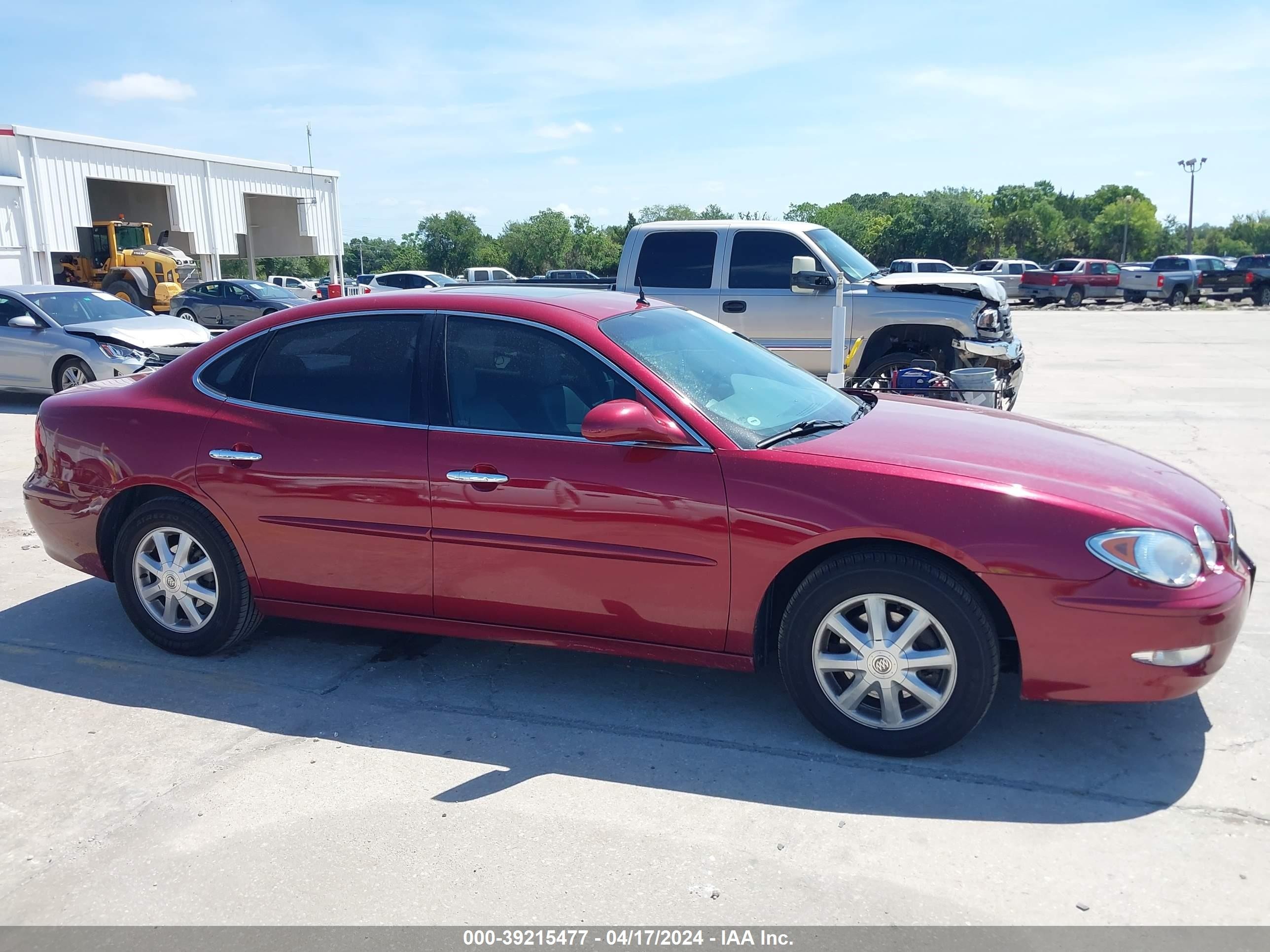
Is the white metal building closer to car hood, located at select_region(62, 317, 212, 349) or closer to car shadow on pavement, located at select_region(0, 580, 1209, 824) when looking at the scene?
car hood, located at select_region(62, 317, 212, 349)

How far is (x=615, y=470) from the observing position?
3.81 m

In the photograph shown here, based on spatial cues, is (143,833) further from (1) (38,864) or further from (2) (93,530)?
(2) (93,530)

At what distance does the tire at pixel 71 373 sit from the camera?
12594 millimetres

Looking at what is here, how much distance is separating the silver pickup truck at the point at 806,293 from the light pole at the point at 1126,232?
7044 cm

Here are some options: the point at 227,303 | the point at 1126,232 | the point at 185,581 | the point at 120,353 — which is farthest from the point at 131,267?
the point at 1126,232

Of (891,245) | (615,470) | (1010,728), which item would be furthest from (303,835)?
(891,245)

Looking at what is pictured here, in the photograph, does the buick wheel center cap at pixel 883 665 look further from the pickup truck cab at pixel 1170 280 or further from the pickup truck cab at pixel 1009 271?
the pickup truck cab at pixel 1170 280

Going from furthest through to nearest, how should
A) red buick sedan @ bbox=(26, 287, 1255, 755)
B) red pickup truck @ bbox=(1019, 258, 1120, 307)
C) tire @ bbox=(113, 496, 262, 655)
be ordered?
red pickup truck @ bbox=(1019, 258, 1120, 307) → tire @ bbox=(113, 496, 262, 655) → red buick sedan @ bbox=(26, 287, 1255, 755)

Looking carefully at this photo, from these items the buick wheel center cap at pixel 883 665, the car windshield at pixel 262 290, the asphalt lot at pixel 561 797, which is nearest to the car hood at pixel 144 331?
the asphalt lot at pixel 561 797

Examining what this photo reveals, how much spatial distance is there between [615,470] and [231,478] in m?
1.81

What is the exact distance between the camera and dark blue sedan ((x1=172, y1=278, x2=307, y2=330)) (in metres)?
25.6

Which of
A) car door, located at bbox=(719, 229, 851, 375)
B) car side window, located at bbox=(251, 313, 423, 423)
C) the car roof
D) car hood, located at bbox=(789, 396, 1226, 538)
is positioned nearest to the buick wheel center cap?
car hood, located at bbox=(789, 396, 1226, 538)

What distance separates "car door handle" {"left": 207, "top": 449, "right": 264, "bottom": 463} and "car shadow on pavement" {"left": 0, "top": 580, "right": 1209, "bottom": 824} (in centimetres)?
98

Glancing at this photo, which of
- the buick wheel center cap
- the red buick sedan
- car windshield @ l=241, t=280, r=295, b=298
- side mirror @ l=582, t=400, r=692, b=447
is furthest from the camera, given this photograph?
car windshield @ l=241, t=280, r=295, b=298
